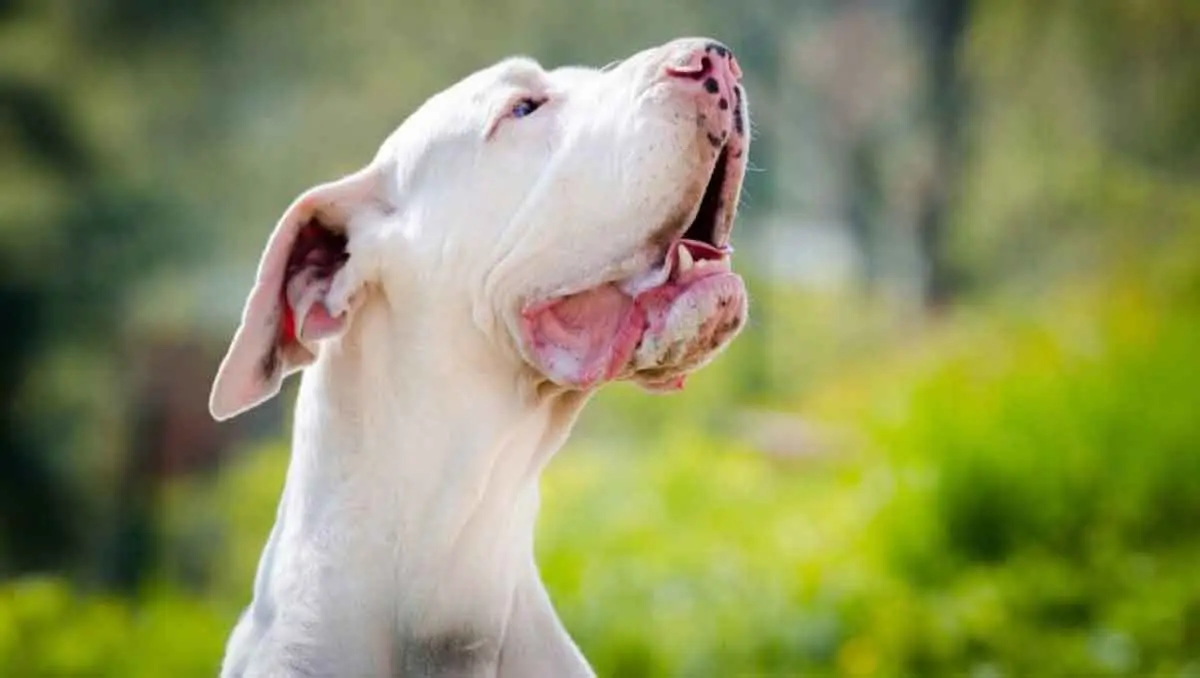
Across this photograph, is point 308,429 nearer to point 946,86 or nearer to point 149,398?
point 149,398

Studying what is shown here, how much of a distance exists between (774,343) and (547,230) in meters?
4.86

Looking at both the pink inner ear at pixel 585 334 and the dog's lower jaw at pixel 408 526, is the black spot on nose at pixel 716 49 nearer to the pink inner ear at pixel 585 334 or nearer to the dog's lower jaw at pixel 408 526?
the pink inner ear at pixel 585 334

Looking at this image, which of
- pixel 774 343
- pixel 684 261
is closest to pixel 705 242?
pixel 684 261

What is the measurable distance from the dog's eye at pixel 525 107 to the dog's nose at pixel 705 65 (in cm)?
17

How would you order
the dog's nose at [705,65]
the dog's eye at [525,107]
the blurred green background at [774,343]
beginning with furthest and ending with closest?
1. the blurred green background at [774,343]
2. the dog's eye at [525,107]
3. the dog's nose at [705,65]

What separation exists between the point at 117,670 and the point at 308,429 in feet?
11.5

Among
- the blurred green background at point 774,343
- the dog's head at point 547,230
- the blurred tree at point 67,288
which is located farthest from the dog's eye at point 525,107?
the blurred tree at point 67,288

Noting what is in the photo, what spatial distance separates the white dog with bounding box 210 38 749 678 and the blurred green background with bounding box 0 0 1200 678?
2.92 metres

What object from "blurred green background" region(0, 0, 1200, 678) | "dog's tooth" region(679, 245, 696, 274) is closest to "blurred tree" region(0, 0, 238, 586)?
"blurred green background" region(0, 0, 1200, 678)

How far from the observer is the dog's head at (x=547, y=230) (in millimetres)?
1879

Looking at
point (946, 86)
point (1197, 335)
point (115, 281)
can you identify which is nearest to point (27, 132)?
point (115, 281)

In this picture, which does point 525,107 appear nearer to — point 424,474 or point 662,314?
point 662,314

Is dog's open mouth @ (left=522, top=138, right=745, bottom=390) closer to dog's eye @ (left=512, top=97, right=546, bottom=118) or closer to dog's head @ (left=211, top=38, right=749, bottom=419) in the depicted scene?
dog's head @ (left=211, top=38, right=749, bottom=419)

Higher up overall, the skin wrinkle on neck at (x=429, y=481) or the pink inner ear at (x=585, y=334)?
the pink inner ear at (x=585, y=334)
